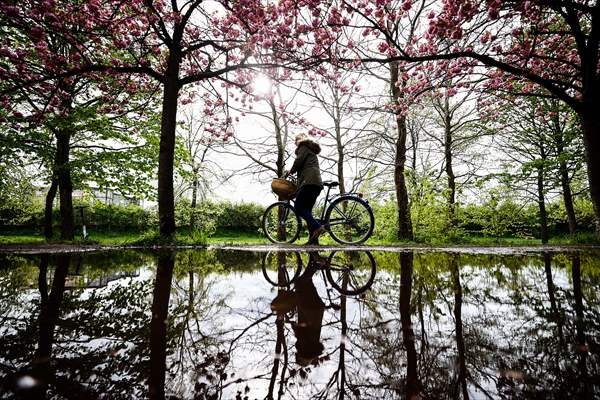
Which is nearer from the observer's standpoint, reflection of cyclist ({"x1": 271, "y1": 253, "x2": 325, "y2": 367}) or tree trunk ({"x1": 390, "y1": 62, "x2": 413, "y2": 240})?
reflection of cyclist ({"x1": 271, "y1": 253, "x2": 325, "y2": 367})

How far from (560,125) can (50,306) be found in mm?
21641

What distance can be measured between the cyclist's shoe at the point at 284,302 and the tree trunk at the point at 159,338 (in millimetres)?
602

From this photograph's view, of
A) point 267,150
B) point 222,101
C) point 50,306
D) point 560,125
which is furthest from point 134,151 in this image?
point 560,125

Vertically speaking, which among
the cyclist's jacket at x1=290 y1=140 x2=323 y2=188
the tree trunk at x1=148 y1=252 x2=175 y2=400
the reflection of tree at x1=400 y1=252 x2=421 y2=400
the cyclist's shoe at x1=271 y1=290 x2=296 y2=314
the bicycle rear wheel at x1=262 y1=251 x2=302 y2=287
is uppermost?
the cyclist's jacket at x1=290 y1=140 x2=323 y2=188

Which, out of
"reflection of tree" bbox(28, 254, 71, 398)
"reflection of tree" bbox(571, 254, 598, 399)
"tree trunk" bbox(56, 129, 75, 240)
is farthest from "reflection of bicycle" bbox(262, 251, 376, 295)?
"tree trunk" bbox(56, 129, 75, 240)

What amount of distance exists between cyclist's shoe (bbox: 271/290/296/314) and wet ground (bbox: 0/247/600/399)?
2 centimetres

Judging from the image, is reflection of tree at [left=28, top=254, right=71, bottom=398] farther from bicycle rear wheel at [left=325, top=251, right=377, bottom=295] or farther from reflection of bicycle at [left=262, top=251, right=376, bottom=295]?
bicycle rear wheel at [left=325, top=251, right=377, bottom=295]

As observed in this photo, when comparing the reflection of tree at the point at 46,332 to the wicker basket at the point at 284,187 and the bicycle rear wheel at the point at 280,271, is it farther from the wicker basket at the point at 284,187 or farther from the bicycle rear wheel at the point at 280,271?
the wicker basket at the point at 284,187

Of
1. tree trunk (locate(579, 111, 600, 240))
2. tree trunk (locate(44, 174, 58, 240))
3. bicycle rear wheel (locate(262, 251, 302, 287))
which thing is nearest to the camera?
bicycle rear wheel (locate(262, 251, 302, 287))

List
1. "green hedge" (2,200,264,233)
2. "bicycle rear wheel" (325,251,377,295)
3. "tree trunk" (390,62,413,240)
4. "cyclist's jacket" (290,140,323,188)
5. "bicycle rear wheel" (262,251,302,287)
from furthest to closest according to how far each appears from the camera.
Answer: "green hedge" (2,200,264,233) → "tree trunk" (390,62,413,240) → "cyclist's jacket" (290,140,323,188) → "bicycle rear wheel" (262,251,302,287) → "bicycle rear wheel" (325,251,377,295)

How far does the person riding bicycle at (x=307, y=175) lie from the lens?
5.36 metres

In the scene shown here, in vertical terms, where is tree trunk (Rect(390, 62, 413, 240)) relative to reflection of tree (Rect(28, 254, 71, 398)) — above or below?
above

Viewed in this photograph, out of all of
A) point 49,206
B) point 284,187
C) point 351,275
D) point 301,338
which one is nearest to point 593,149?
point 284,187

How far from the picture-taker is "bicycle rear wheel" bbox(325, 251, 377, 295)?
7.17 feet
